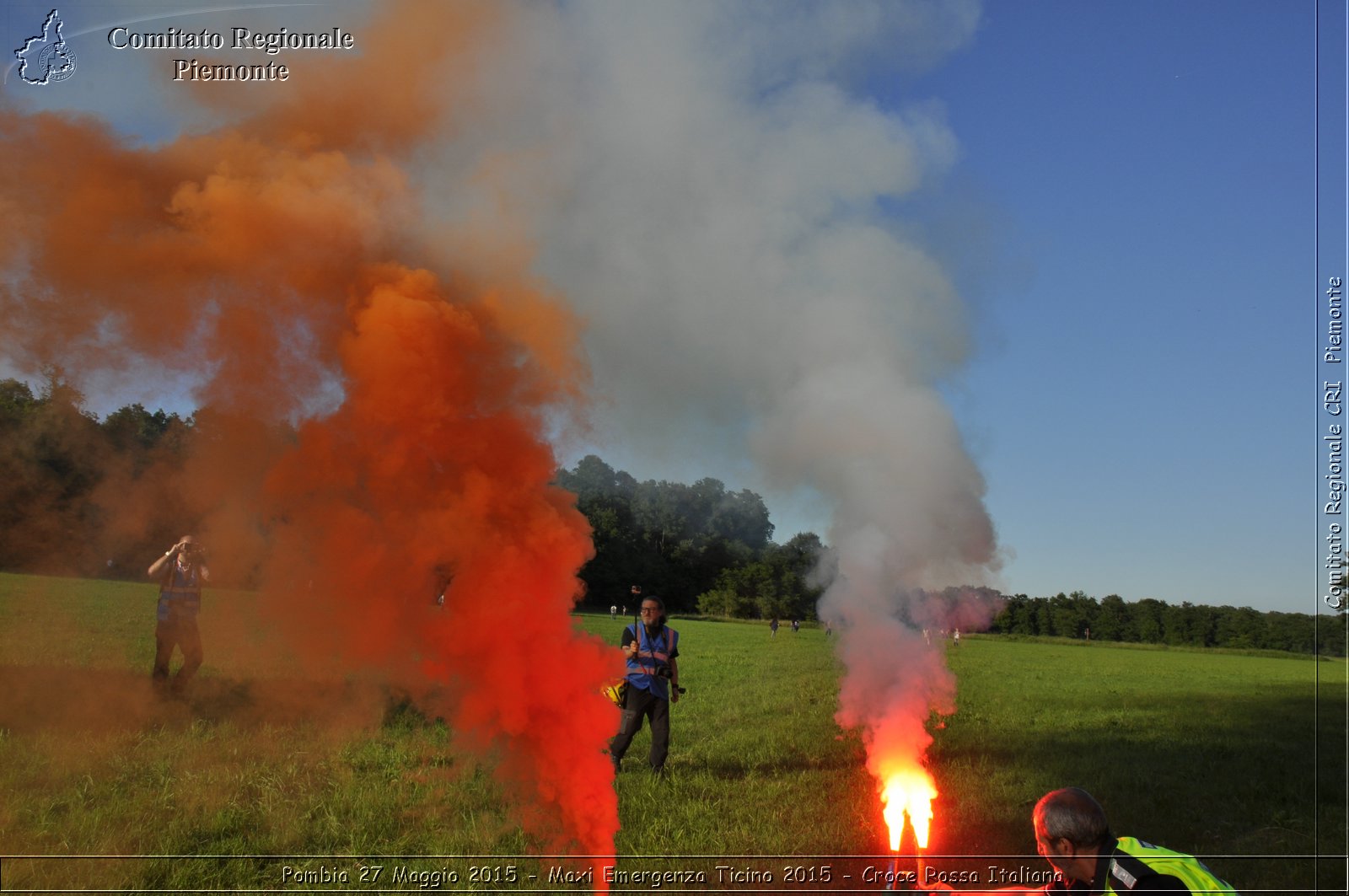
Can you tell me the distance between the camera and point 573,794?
7375mm

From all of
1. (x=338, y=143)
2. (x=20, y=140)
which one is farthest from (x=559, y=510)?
(x=20, y=140)

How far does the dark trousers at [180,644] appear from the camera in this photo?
37.7ft

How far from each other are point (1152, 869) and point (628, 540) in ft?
106

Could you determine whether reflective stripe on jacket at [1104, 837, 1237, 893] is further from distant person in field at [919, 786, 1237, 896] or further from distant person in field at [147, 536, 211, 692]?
distant person in field at [147, 536, 211, 692]

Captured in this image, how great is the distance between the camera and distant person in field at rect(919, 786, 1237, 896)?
139 inches

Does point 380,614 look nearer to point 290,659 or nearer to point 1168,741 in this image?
point 290,659

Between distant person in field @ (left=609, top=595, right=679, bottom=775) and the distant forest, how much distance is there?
2228 mm

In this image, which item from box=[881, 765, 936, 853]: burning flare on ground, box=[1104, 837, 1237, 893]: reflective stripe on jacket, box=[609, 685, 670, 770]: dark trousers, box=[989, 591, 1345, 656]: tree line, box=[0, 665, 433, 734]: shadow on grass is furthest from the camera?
box=[989, 591, 1345, 656]: tree line

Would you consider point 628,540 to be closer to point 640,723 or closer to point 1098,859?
point 640,723

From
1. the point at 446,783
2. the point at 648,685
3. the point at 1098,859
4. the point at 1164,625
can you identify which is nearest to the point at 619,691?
the point at 648,685

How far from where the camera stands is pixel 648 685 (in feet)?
31.8

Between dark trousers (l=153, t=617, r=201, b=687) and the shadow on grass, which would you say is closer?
the shadow on grass

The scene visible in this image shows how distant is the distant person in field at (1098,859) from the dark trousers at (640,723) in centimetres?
608

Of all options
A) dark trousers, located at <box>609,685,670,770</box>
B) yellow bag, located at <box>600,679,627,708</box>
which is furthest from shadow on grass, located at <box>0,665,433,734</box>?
dark trousers, located at <box>609,685,670,770</box>
